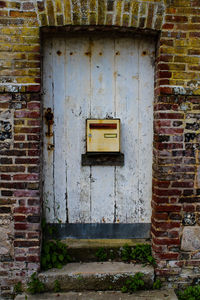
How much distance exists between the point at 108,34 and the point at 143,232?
2.26 meters

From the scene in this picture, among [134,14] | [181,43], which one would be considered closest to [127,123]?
[181,43]

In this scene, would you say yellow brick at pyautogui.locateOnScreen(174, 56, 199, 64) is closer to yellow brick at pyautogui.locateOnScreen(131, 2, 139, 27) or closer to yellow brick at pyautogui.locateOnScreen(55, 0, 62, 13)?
yellow brick at pyautogui.locateOnScreen(131, 2, 139, 27)

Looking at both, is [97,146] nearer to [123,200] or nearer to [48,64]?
[123,200]

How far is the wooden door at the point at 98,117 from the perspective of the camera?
3.53 m

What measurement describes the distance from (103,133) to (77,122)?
320mm

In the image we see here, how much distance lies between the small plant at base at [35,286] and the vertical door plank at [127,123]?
1.07 meters

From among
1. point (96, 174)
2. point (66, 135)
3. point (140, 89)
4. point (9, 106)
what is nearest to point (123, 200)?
point (96, 174)

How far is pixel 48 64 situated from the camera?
3.51 meters

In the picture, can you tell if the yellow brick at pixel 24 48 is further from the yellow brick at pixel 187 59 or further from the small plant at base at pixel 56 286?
the small plant at base at pixel 56 286

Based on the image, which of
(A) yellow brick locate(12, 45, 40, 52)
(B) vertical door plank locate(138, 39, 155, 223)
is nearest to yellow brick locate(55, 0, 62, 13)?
(A) yellow brick locate(12, 45, 40, 52)

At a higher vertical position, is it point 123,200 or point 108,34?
point 108,34

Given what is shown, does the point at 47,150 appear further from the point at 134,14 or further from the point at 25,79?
the point at 134,14

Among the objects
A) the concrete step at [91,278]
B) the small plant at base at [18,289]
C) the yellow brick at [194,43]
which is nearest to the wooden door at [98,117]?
the yellow brick at [194,43]

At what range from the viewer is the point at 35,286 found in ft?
11.0
